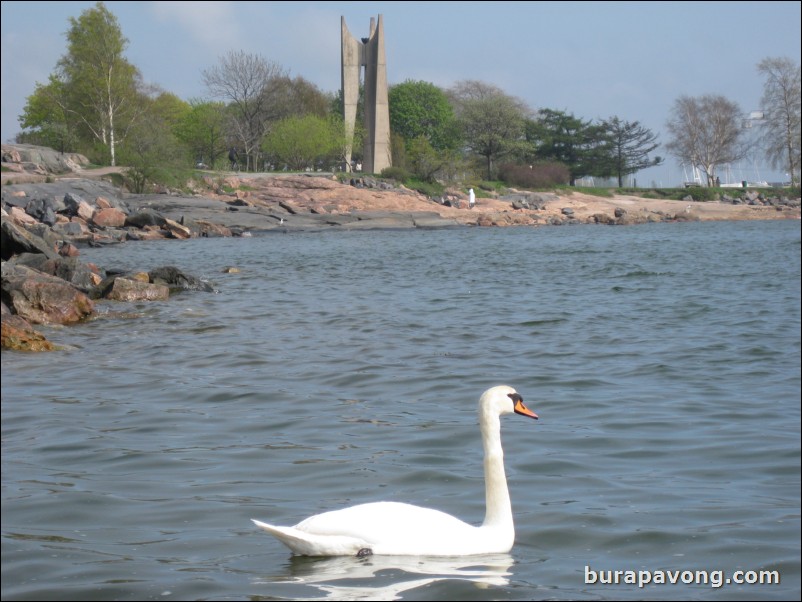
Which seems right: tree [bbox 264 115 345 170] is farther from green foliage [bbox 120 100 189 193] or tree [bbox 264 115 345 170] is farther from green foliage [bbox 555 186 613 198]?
green foliage [bbox 555 186 613 198]

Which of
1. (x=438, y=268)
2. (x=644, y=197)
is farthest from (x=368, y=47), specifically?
(x=438, y=268)

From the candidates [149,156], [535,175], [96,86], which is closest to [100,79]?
[96,86]

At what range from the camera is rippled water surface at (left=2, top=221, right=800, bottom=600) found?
4.12 meters

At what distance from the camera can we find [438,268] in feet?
76.5

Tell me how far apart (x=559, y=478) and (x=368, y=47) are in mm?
66891

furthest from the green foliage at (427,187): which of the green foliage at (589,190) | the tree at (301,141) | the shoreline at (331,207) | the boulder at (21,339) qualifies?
the boulder at (21,339)

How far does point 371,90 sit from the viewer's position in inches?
2721

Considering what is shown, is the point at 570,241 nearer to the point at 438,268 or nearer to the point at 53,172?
the point at 438,268

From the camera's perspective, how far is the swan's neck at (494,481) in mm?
4285

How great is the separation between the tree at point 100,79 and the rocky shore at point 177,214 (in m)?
7.41

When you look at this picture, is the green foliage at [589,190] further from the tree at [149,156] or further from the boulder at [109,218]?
the boulder at [109,218]

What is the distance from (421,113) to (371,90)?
17107 millimetres

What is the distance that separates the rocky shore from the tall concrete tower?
9.27 m

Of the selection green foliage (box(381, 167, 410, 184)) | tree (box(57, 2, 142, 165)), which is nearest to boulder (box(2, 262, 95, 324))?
tree (box(57, 2, 142, 165))
